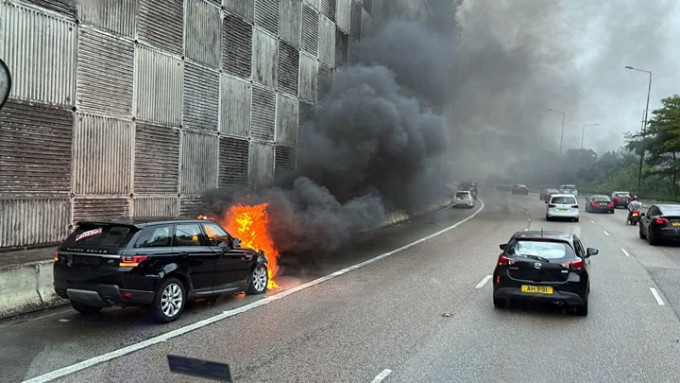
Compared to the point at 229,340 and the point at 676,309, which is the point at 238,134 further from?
the point at 676,309

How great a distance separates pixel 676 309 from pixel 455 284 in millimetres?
3754

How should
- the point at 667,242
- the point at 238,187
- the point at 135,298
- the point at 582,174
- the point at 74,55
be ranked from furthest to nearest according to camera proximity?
the point at 582,174, the point at 667,242, the point at 238,187, the point at 74,55, the point at 135,298

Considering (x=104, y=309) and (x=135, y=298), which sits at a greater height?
(x=135, y=298)

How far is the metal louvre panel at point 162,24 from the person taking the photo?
40.0 feet

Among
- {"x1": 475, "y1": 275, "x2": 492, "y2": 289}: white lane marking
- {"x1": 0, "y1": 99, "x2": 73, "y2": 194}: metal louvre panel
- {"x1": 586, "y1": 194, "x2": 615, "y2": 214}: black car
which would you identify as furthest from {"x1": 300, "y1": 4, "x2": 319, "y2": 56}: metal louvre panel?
{"x1": 586, "y1": 194, "x2": 615, "y2": 214}: black car

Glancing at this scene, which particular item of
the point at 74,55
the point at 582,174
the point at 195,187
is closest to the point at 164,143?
the point at 195,187

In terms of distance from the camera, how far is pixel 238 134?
52.9 feet

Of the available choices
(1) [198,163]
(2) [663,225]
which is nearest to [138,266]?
(1) [198,163]

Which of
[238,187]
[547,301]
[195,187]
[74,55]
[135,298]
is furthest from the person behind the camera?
[238,187]

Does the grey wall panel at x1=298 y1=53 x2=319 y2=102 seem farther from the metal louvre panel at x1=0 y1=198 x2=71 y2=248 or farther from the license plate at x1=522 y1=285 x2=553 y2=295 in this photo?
the license plate at x1=522 y1=285 x2=553 y2=295

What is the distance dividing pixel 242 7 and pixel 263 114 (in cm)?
333

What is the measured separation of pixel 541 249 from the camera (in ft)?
28.3

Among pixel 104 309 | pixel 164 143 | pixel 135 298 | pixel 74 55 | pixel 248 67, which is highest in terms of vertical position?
pixel 248 67

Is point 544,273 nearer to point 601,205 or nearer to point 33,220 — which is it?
point 33,220
